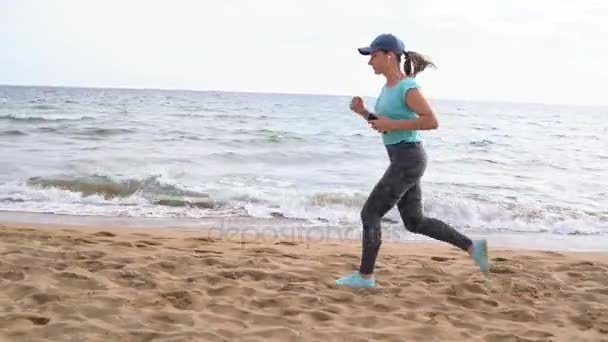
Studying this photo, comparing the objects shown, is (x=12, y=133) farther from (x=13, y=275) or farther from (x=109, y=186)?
(x=13, y=275)

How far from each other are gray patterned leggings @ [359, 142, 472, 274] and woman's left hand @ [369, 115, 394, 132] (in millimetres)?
228

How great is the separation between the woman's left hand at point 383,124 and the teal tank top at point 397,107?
12cm

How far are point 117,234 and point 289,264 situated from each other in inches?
87.4

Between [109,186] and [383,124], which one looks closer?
[383,124]

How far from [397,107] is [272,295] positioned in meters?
1.46

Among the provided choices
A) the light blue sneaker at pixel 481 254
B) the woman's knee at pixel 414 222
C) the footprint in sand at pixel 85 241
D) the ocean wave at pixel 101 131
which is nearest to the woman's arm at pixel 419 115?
the woman's knee at pixel 414 222

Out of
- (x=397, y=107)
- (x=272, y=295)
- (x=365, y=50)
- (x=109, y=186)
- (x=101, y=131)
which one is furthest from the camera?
(x=101, y=131)

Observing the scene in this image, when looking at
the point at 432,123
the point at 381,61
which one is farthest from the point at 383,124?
the point at 381,61

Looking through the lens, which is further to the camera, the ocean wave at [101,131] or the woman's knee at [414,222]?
the ocean wave at [101,131]

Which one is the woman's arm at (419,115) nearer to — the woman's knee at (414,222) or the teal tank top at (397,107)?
the teal tank top at (397,107)

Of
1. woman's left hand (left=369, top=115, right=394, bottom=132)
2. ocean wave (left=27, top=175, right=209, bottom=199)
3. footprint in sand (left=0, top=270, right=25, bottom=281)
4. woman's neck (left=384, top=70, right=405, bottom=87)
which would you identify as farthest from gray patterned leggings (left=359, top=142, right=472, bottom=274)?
ocean wave (left=27, top=175, right=209, bottom=199)

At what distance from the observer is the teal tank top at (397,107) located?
12.5ft

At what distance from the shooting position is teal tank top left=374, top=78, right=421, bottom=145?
380 centimetres

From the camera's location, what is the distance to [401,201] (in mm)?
4172
